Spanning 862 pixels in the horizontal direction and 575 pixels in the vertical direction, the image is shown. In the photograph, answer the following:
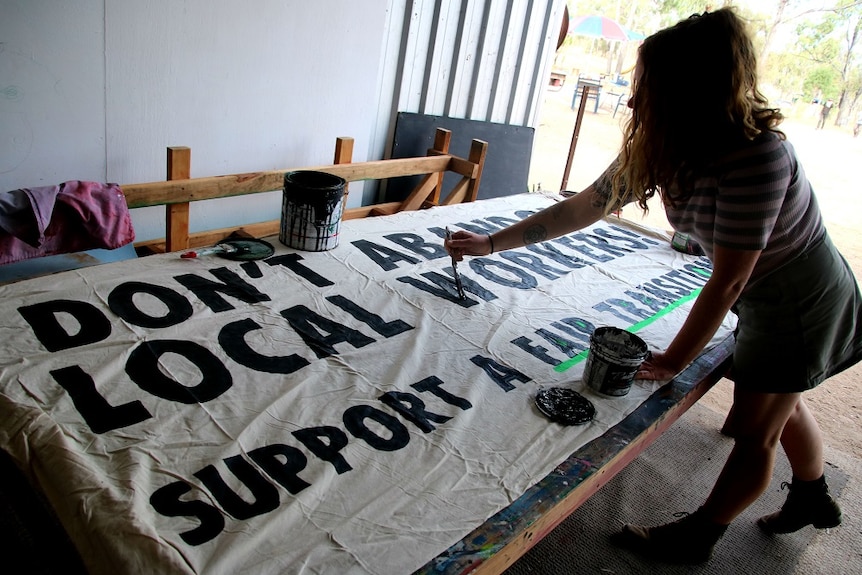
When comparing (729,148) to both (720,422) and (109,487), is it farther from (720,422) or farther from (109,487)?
(720,422)

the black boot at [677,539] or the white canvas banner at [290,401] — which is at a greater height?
the white canvas banner at [290,401]

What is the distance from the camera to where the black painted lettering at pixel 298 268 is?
199 cm

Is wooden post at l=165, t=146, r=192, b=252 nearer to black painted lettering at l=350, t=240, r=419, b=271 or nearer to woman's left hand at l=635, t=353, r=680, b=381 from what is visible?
black painted lettering at l=350, t=240, r=419, b=271

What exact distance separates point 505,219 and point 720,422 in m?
1.39

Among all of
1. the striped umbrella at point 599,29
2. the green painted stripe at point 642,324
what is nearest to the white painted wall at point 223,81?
the green painted stripe at point 642,324

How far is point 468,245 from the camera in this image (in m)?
2.09

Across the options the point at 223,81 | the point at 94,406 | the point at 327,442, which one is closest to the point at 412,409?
the point at 327,442

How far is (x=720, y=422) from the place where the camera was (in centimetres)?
290

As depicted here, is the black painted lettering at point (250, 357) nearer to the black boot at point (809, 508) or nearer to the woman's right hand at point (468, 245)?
the woman's right hand at point (468, 245)

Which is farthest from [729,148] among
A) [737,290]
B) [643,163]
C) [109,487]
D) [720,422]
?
[720,422]

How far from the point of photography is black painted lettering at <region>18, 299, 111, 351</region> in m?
1.45

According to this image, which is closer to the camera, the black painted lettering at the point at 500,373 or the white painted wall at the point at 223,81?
the black painted lettering at the point at 500,373

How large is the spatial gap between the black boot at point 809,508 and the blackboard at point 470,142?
2.48m

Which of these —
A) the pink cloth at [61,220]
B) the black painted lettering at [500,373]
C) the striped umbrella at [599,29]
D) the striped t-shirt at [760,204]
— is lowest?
the black painted lettering at [500,373]
